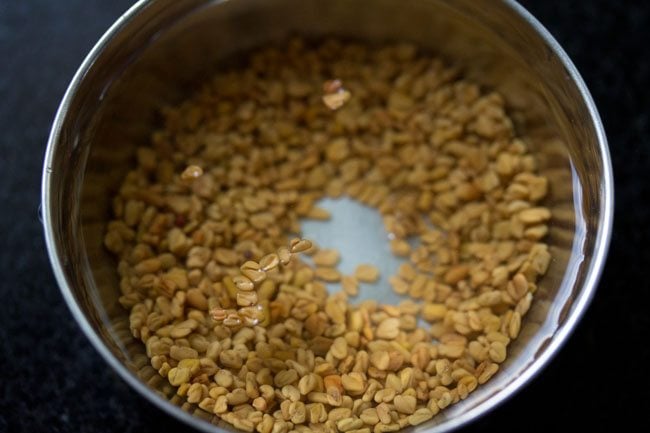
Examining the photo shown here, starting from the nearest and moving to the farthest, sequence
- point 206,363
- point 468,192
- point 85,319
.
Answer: point 85,319 < point 206,363 < point 468,192

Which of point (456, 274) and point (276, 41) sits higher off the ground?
point (276, 41)

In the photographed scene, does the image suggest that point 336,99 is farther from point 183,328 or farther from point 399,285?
point 183,328

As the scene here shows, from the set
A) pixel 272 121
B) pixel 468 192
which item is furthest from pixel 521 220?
pixel 272 121

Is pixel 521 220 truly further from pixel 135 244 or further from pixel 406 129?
pixel 135 244

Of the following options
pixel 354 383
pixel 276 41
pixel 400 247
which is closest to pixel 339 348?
pixel 354 383

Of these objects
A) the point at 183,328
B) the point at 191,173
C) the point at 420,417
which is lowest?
the point at 420,417

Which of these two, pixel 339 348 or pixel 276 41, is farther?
pixel 276 41
